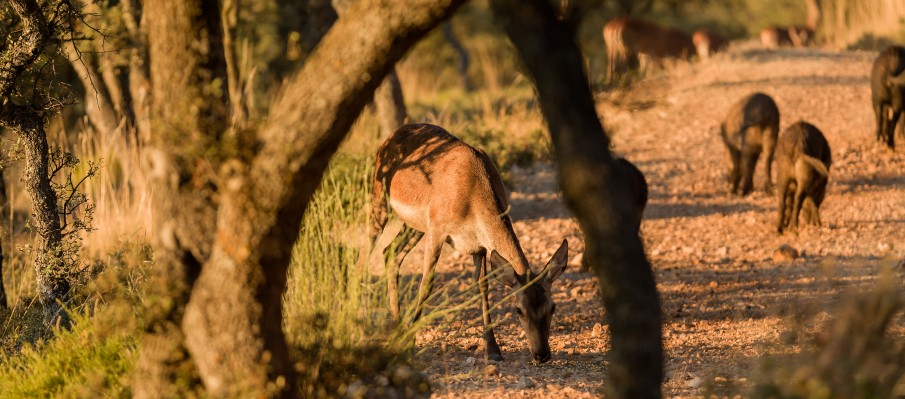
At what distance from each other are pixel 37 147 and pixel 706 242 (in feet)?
22.9


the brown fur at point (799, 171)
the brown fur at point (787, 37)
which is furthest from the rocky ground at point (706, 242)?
the brown fur at point (787, 37)

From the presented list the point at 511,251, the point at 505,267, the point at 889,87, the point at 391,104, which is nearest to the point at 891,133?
the point at 889,87

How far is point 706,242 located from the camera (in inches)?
452

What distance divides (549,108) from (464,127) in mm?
10364

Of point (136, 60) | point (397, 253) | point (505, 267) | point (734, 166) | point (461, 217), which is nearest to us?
point (505, 267)

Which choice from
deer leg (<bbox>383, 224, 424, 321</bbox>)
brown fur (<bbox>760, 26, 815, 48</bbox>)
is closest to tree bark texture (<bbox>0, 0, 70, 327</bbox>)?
deer leg (<bbox>383, 224, 424, 321</bbox>)

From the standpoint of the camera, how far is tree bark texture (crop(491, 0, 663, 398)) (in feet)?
14.3

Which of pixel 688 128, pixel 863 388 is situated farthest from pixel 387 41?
pixel 688 128

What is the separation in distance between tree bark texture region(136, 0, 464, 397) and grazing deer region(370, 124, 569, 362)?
2074mm

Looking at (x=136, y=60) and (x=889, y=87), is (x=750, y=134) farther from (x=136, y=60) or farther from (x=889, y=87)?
(x=136, y=60)

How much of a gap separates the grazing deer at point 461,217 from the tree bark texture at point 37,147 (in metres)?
2.12

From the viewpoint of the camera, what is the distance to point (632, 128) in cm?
1661

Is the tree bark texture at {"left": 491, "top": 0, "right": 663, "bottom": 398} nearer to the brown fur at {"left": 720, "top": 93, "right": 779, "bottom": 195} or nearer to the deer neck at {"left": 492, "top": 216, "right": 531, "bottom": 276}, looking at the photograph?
the deer neck at {"left": 492, "top": 216, "right": 531, "bottom": 276}

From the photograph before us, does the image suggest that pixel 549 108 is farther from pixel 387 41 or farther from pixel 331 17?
pixel 331 17
